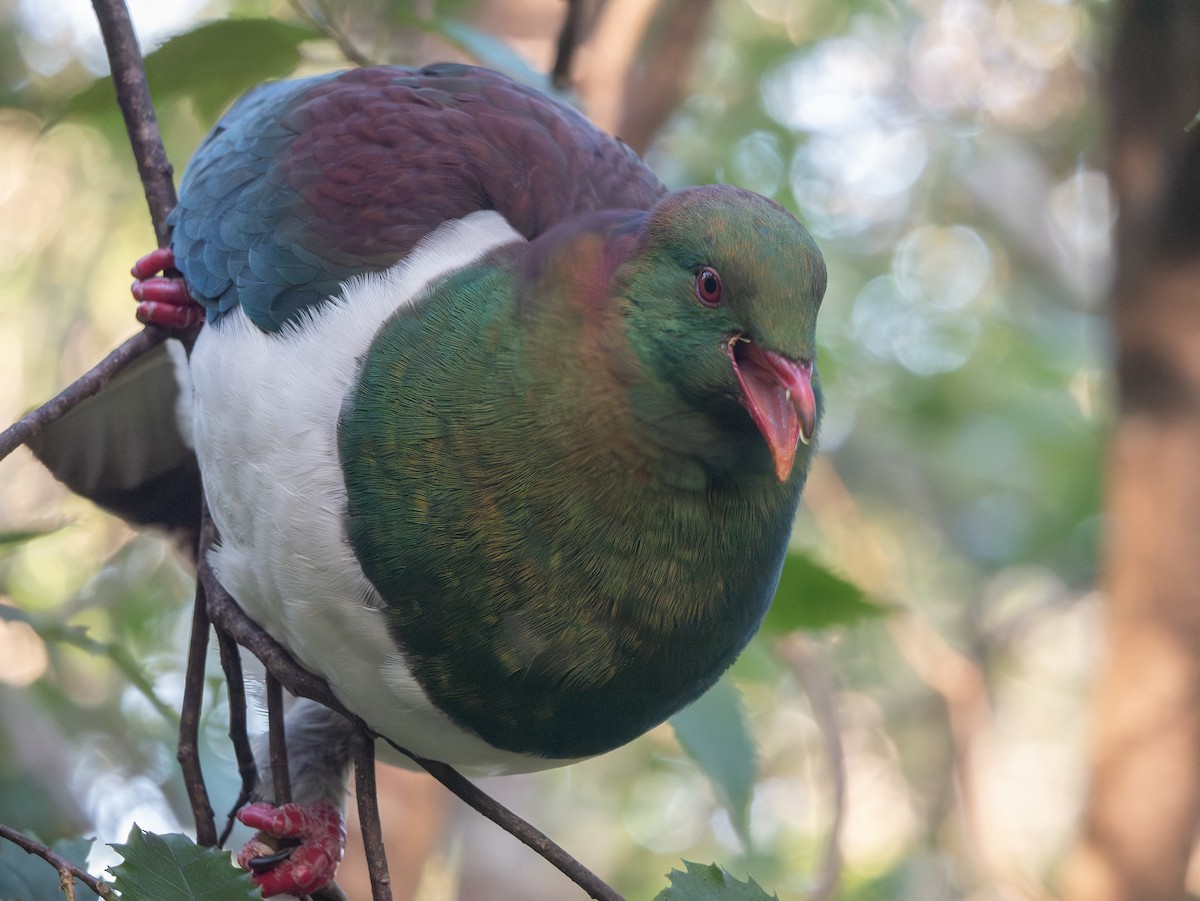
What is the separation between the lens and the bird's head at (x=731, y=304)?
138cm

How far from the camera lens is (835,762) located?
2.94 m

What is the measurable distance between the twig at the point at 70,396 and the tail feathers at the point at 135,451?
0.30m

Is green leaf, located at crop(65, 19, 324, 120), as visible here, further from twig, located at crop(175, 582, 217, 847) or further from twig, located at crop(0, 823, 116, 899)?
twig, located at crop(0, 823, 116, 899)

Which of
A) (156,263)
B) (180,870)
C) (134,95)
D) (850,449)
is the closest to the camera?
(180,870)

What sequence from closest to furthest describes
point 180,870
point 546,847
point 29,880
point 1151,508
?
point 180,870 < point 546,847 < point 29,880 < point 1151,508

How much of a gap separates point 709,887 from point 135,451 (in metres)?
1.33

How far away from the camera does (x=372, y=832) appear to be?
1.44 metres

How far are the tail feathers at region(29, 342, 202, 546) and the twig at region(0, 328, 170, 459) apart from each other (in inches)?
11.9

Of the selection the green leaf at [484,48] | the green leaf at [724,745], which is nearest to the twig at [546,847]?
the green leaf at [724,745]

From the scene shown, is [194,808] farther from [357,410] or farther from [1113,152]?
[1113,152]

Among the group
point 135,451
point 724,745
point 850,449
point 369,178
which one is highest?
point 369,178

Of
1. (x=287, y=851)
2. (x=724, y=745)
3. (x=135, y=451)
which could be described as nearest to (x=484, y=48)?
(x=135, y=451)

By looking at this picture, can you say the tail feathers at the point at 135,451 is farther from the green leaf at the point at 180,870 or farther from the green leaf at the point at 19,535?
the green leaf at the point at 180,870

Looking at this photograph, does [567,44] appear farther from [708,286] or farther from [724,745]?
[724,745]
